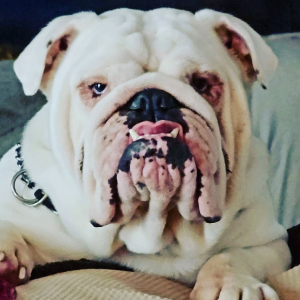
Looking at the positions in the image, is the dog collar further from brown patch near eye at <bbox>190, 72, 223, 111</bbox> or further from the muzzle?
brown patch near eye at <bbox>190, 72, 223, 111</bbox>

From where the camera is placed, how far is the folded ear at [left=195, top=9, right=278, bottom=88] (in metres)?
0.83

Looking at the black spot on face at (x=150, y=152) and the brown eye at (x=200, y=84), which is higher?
the brown eye at (x=200, y=84)

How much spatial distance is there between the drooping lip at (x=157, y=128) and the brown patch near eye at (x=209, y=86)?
138 mm

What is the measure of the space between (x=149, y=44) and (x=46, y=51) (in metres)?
0.21

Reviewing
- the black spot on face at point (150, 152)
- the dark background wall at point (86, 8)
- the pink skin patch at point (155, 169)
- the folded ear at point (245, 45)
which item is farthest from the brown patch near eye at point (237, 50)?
the dark background wall at point (86, 8)

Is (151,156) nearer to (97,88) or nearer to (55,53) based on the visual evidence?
(97,88)

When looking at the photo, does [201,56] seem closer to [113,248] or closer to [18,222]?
[113,248]

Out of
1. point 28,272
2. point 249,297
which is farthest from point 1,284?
point 249,297

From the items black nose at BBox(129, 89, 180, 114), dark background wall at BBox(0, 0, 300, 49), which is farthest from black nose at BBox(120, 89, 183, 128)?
dark background wall at BBox(0, 0, 300, 49)

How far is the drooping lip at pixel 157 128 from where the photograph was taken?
0.68m

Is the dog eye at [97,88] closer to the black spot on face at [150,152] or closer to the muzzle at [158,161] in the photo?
the muzzle at [158,161]

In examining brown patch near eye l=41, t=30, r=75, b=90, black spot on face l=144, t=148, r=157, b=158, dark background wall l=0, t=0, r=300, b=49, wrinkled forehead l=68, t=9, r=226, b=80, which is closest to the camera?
black spot on face l=144, t=148, r=157, b=158

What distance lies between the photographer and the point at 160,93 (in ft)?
2.37

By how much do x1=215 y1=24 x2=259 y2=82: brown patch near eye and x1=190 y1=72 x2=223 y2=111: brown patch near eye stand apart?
15cm
